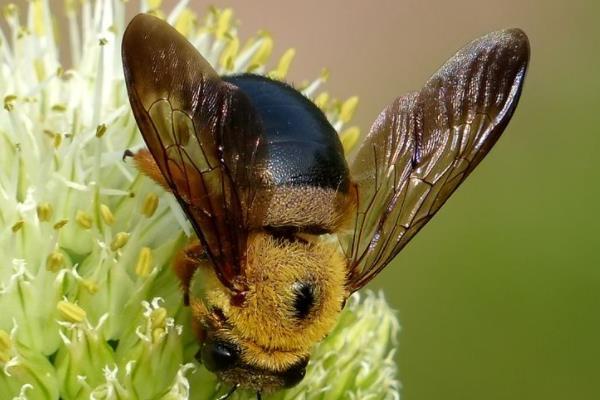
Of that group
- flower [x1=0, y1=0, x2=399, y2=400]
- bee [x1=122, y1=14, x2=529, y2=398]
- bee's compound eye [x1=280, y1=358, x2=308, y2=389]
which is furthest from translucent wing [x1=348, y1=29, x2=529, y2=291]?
flower [x1=0, y1=0, x2=399, y2=400]

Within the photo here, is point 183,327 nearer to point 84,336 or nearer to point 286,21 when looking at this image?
point 84,336

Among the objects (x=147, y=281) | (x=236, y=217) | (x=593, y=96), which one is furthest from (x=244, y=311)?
(x=593, y=96)

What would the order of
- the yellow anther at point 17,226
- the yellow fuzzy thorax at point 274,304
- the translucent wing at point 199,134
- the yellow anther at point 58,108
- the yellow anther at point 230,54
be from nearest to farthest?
the translucent wing at point 199,134 → the yellow fuzzy thorax at point 274,304 → the yellow anther at point 17,226 → the yellow anther at point 58,108 → the yellow anther at point 230,54

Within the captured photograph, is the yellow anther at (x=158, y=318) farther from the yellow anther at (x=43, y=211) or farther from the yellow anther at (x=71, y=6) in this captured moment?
the yellow anther at (x=71, y=6)

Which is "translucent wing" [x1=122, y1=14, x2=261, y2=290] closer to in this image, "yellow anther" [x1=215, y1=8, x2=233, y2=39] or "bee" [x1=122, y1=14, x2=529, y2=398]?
"bee" [x1=122, y1=14, x2=529, y2=398]

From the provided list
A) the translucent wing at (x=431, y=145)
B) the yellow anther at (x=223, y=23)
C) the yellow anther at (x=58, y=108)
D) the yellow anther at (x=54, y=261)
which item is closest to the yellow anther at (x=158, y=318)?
the yellow anther at (x=54, y=261)

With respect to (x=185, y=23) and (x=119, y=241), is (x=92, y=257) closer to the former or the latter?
(x=119, y=241)

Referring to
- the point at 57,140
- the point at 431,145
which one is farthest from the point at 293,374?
the point at 57,140
